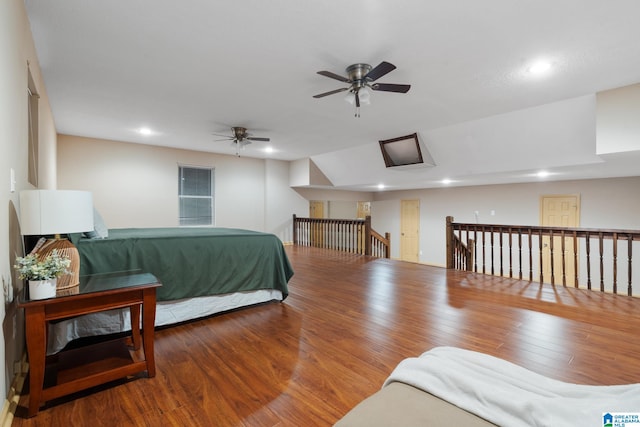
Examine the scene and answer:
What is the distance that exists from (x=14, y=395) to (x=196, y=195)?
5793 millimetres

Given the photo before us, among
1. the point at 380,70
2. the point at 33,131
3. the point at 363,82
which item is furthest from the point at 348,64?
the point at 33,131

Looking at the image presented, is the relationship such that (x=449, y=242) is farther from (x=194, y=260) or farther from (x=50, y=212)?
(x=50, y=212)

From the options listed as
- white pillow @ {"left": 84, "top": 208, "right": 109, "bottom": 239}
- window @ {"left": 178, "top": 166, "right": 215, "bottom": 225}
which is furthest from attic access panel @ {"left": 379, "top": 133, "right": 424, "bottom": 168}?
white pillow @ {"left": 84, "top": 208, "right": 109, "bottom": 239}

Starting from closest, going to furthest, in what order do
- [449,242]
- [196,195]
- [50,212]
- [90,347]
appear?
[50,212] → [90,347] → [449,242] → [196,195]

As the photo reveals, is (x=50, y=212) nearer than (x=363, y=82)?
Yes

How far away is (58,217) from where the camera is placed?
168cm

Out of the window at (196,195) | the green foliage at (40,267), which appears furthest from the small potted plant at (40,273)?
the window at (196,195)

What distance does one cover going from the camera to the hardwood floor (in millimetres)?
1623

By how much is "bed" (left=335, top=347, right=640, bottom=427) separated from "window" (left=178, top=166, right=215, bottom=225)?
22.4ft

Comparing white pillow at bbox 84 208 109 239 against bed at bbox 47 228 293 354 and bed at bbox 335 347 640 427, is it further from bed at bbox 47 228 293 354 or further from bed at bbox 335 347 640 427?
bed at bbox 335 347 640 427

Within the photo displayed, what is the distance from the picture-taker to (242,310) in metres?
3.19

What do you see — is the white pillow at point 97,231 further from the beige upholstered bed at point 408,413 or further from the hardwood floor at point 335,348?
the beige upholstered bed at point 408,413

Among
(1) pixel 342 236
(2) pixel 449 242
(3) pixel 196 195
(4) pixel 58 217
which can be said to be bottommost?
(1) pixel 342 236

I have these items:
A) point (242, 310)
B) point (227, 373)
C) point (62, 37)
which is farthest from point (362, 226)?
point (62, 37)
